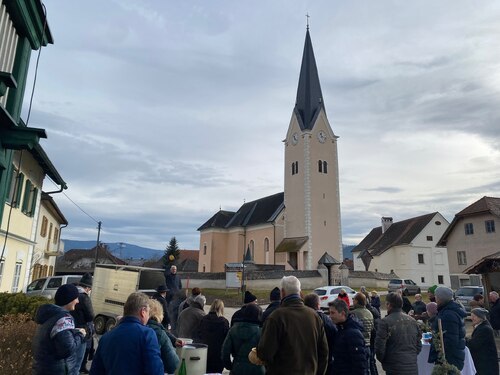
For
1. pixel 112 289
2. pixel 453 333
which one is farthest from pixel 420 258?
pixel 453 333

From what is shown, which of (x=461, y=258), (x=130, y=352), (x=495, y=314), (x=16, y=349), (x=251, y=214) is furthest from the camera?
(x=251, y=214)

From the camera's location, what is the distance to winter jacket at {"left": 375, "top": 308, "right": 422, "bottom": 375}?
5.48 metres

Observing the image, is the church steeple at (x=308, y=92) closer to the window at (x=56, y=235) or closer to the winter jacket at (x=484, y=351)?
the window at (x=56, y=235)

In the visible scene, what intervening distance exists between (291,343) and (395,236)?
53.5m

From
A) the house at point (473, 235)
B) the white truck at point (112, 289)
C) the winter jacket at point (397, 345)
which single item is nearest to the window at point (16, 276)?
the white truck at point (112, 289)

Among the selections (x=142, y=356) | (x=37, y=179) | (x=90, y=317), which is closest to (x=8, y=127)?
(x=90, y=317)

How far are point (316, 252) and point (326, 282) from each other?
611cm

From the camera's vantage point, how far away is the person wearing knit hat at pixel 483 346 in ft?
20.0

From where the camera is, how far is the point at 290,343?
397 cm

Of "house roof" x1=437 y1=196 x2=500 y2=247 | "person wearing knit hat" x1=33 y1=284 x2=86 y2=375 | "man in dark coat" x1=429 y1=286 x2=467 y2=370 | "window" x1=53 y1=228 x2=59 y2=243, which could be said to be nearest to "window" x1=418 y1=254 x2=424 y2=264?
"house roof" x1=437 y1=196 x2=500 y2=247

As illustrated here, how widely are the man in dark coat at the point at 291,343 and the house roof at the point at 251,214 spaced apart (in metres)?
42.4

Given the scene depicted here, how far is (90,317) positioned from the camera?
6965 millimetres

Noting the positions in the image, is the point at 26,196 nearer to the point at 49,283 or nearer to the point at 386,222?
the point at 49,283

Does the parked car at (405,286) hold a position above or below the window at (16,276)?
below
